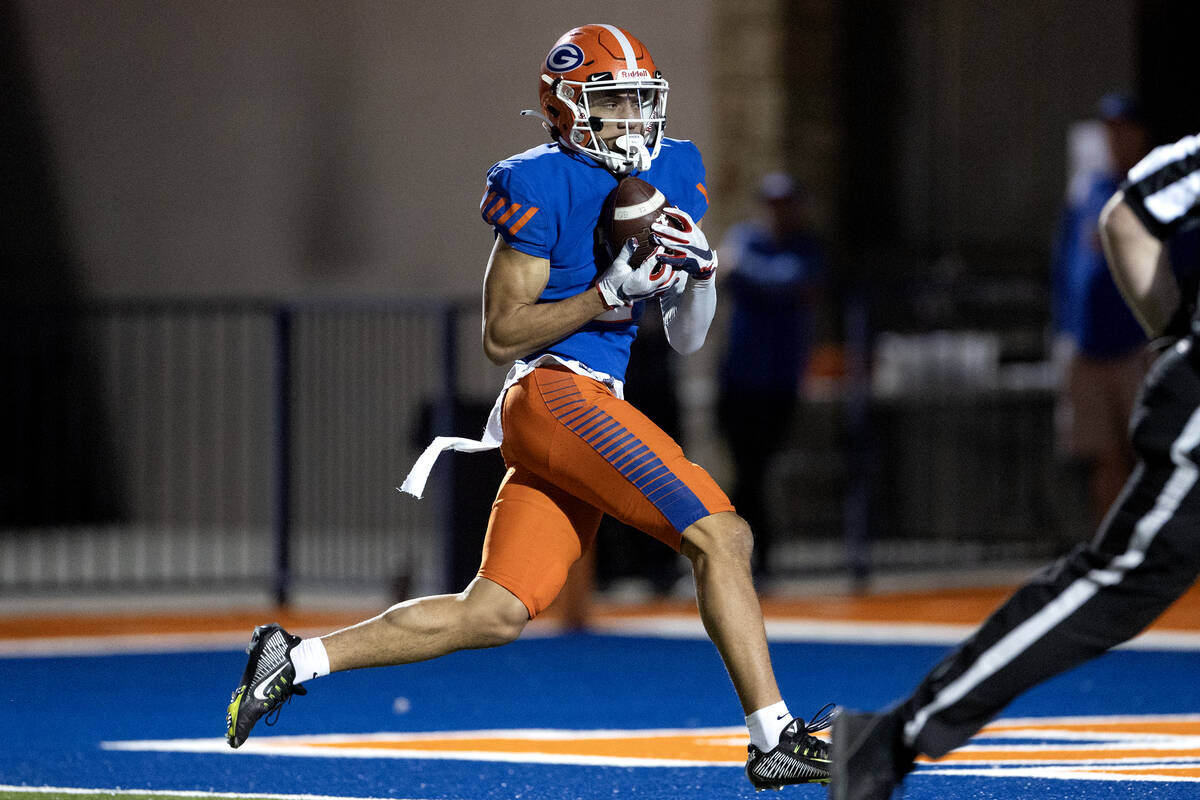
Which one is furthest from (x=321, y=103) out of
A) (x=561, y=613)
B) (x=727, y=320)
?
(x=561, y=613)

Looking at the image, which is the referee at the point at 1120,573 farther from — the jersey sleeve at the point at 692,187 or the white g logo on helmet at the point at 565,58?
the white g logo on helmet at the point at 565,58

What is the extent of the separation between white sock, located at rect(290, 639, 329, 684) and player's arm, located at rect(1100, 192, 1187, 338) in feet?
8.06

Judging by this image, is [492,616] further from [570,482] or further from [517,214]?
[517,214]

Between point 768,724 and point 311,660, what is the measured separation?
1302 mm

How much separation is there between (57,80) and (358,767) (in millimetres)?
11601

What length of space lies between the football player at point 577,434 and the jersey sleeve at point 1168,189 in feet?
4.91

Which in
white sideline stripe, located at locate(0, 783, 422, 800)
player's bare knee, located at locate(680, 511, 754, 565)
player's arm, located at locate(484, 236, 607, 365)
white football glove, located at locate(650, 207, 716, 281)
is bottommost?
white sideline stripe, located at locate(0, 783, 422, 800)

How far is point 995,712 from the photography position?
4762 millimetres

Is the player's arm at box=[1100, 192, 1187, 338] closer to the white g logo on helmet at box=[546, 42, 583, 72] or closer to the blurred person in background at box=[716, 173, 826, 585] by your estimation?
the white g logo on helmet at box=[546, 42, 583, 72]

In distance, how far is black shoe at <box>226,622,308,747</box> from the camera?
6117mm

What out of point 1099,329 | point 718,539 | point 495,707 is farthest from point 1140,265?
point 1099,329

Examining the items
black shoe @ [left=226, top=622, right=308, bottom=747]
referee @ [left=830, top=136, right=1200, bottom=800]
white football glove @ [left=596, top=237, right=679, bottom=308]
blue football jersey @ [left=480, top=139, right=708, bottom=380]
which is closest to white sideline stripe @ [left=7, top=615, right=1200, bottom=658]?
black shoe @ [left=226, top=622, right=308, bottom=747]

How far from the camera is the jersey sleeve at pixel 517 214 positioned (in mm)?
5996

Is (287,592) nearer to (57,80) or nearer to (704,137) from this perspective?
(704,137)
